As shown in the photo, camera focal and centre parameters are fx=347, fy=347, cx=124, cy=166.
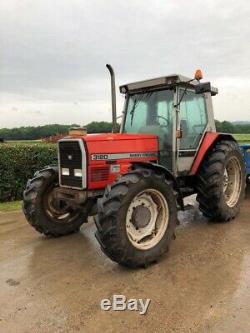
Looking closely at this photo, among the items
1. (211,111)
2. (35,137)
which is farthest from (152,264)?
(35,137)

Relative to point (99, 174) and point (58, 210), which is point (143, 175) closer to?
point (99, 174)

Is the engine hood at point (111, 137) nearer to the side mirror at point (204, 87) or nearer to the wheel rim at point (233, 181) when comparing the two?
the side mirror at point (204, 87)

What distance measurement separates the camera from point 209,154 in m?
5.59

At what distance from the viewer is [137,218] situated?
4184mm

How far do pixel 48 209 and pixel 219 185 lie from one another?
261 cm

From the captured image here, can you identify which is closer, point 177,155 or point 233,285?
point 233,285

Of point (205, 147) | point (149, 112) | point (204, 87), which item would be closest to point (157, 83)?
point (149, 112)

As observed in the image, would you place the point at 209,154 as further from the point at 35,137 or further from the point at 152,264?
the point at 35,137

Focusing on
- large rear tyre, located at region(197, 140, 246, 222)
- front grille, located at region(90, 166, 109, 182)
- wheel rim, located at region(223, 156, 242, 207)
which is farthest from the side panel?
wheel rim, located at region(223, 156, 242, 207)

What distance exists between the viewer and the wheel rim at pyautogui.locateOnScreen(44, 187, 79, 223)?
5.20 meters

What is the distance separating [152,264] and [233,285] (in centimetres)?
97

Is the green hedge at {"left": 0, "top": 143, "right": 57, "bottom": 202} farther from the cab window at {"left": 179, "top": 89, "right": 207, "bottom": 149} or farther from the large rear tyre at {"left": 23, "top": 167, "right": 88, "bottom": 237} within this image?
the cab window at {"left": 179, "top": 89, "right": 207, "bottom": 149}

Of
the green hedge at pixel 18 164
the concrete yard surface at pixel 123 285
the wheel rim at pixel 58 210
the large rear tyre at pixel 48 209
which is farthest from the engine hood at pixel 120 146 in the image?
the green hedge at pixel 18 164

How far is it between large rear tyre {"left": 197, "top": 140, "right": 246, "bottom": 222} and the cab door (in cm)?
29
